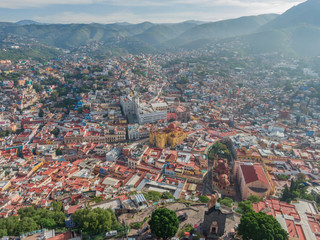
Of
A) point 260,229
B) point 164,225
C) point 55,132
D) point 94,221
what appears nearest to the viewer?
point 260,229

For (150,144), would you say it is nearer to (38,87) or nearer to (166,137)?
(166,137)

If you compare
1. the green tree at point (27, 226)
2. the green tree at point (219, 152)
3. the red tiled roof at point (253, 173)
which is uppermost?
the green tree at point (27, 226)

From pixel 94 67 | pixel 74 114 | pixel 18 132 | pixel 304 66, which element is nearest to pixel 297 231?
pixel 74 114

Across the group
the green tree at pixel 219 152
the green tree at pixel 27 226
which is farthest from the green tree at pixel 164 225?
the green tree at pixel 219 152

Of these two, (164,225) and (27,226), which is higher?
(164,225)

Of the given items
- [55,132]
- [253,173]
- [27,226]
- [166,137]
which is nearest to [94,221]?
[27,226]

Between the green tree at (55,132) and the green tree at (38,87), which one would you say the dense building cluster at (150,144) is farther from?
the green tree at (38,87)

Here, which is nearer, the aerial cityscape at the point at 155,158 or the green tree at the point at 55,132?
the aerial cityscape at the point at 155,158

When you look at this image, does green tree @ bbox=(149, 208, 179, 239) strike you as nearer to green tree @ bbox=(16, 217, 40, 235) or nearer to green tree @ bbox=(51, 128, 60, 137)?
green tree @ bbox=(16, 217, 40, 235)
